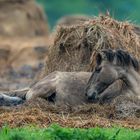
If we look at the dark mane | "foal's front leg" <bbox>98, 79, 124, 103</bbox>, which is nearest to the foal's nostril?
"foal's front leg" <bbox>98, 79, 124, 103</bbox>

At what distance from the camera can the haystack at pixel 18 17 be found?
36562 millimetres

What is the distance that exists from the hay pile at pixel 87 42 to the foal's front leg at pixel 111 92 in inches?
38.3

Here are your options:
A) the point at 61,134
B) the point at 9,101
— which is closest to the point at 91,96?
the point at 9,101

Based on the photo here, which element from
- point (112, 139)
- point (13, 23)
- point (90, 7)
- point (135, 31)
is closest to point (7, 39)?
point (13, 23)

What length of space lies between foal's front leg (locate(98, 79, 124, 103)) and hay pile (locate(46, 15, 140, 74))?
0.97m

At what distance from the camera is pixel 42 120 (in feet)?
40.6

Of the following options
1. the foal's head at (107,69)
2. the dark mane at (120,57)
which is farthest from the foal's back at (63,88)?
the dark mane at (120,57)

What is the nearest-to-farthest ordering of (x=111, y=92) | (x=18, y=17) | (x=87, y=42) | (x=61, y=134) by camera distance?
1. (x=61, y=134)
2. (x=111, y=92)
3. (x=87, y=42)
4. (x=18, y=17)

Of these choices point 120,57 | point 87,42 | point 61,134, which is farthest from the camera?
point 87,42

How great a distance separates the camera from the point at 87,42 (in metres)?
15.7

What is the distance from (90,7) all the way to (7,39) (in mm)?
11317

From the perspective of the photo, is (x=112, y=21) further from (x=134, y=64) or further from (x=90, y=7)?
(x=90, y=7)

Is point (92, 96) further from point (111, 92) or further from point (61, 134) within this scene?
point (61, 134)

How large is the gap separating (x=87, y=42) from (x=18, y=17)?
2122 centimetres
